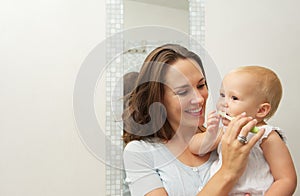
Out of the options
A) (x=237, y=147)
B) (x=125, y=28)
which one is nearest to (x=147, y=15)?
(x=125, y=28)

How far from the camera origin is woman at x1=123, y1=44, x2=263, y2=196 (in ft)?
3.84

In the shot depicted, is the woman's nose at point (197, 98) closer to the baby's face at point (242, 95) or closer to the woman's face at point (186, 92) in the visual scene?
the woman's face at point (186, 92)

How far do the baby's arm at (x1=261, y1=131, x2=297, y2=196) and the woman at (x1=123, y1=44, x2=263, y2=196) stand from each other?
9cm

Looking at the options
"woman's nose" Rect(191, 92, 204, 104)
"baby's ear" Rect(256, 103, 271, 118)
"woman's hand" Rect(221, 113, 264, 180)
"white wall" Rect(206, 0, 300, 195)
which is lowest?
"woman's hand" Rect(221, 113, 264, 180)

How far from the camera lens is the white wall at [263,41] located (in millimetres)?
2141

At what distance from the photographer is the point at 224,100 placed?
4.29ft

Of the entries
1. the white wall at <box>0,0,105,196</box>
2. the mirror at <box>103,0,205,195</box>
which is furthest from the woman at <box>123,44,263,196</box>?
the white wall at <box>0,0,105,196</box>

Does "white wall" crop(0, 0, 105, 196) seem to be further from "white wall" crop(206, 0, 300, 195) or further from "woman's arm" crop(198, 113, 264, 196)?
"woman's arm" crop(198, 113, 264, 196)

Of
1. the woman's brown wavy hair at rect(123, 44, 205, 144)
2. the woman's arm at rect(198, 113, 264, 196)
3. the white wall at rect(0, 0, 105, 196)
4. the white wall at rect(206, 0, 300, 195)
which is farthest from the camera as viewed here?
the white wall at rect(206, 0, 300, 195)

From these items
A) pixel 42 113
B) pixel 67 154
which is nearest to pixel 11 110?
pixel 42 113

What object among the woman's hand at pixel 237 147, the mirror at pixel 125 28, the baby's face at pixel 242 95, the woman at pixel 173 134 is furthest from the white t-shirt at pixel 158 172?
the mirror at pixel 125 28

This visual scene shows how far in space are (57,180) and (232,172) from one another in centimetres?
112

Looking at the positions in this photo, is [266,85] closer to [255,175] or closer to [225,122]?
[225,122]

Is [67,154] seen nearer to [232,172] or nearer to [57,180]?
[57,180]
